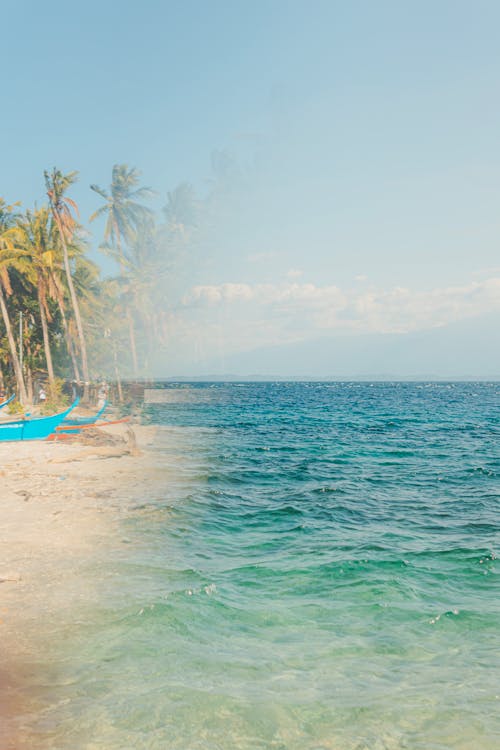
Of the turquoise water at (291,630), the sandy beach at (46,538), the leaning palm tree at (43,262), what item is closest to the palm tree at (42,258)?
the leaning palm tree at (43,262)

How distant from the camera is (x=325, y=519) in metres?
→ 13.7

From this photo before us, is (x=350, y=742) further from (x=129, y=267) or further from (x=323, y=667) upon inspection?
(x=129, y=267)

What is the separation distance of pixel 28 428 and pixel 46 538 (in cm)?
1614

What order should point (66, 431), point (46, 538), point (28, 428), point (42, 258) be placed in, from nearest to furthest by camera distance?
1. point (46, 538)
2. point (28, 428)
3. point (66, 431)
4. point (42, 258)

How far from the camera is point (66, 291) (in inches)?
A: 1881

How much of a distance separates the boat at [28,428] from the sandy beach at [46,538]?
2945mm

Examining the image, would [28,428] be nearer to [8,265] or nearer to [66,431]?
[66,431]

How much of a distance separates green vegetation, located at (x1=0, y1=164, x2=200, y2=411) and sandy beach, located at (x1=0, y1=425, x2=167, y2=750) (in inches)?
709

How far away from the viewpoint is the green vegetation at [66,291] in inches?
1583

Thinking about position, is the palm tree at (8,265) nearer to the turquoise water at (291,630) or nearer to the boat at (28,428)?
the boat at (28,428)

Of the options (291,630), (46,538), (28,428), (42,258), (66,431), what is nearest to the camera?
(291,630)

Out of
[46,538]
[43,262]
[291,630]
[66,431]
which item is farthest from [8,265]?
[291,630]

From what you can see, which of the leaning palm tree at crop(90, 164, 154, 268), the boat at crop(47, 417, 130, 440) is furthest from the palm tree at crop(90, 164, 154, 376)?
the boat at crop(47, 417, 130, 440)

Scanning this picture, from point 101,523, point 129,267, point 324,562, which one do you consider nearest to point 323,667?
point 324,562
